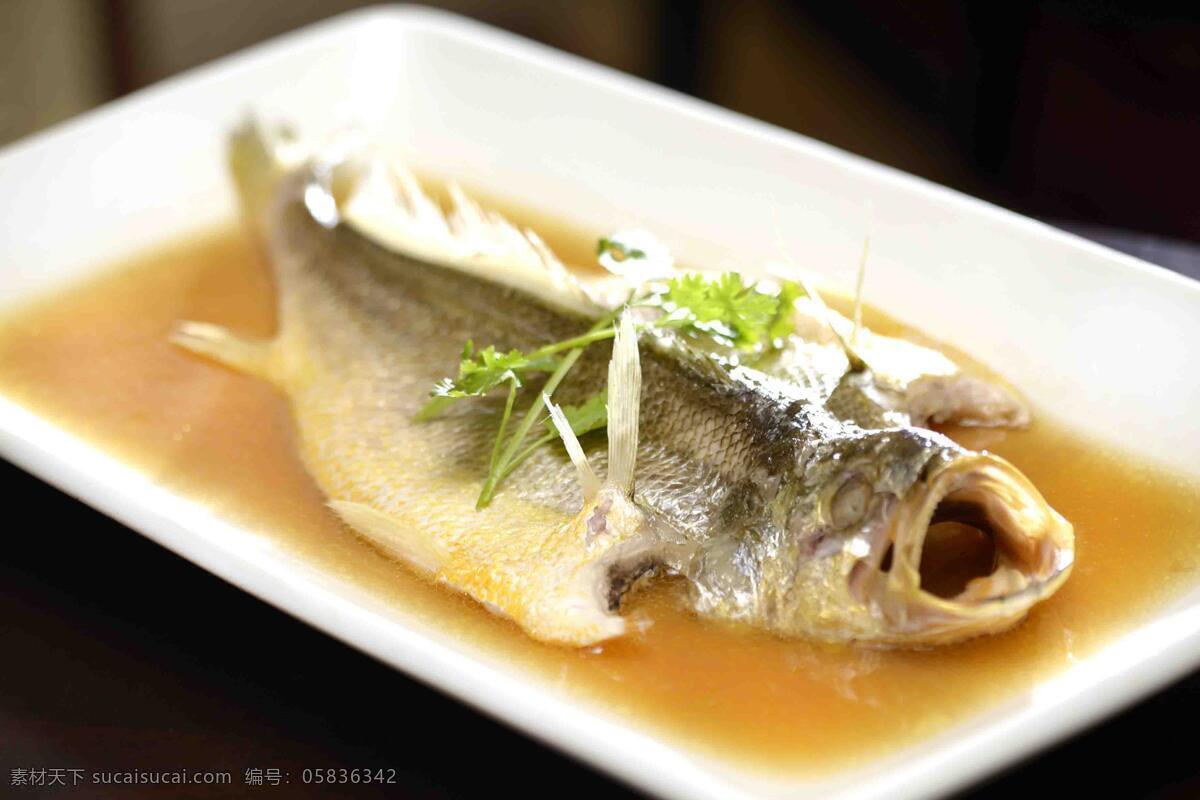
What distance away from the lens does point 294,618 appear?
1.87m

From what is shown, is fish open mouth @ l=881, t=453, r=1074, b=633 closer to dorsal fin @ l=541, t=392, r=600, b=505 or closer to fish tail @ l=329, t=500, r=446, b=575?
dorsal fin @ l=541, t=392, r=600, b=505

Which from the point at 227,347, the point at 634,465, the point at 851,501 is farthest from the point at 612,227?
the point at 851,501

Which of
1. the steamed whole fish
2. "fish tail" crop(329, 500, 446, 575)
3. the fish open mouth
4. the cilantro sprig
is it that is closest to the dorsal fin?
the steamed whole fish

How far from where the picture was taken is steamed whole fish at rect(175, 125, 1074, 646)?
1.68 meters

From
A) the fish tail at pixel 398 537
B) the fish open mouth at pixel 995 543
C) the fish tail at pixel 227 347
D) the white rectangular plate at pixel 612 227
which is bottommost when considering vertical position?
the fish tail at pixel 227 347

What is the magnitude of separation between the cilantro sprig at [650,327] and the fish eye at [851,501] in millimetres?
405

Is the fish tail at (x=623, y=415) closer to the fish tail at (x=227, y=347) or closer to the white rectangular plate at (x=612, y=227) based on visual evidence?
the white rectangular plate at (x=612, y=227)

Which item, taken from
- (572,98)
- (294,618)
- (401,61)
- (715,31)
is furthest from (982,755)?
(715,31)

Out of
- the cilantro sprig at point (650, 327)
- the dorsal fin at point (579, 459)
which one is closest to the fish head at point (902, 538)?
the dorsal fin at point (579, 459)

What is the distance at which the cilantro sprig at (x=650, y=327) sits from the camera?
2022 millimetres

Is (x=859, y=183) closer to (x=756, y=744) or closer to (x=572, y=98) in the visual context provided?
(x=572, y=98)

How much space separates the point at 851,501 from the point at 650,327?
48cm

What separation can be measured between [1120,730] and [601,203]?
1549 mm

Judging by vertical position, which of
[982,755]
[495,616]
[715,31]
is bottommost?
[715,31]
